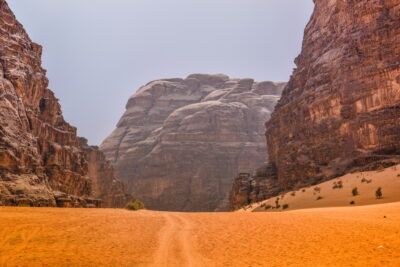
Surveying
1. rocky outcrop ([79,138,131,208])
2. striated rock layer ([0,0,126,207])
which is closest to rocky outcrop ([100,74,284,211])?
rocky outcrop ([79,138,131,208])

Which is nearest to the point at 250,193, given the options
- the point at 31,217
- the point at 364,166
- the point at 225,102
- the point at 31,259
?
the point at 364,166

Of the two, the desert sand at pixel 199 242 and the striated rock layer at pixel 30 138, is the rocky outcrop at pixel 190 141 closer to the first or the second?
the striated rock layer at pixel 30 138

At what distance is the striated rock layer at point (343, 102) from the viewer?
39656mm

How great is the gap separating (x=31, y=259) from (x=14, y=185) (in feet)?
71.3

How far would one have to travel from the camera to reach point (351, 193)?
28.7 metres

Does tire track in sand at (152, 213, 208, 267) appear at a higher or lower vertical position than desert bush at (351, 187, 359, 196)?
lower

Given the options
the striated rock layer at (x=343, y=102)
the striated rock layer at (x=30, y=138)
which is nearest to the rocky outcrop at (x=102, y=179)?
the striated rock layer at (x=30, y=138)

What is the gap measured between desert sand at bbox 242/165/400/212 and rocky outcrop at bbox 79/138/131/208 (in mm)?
43300

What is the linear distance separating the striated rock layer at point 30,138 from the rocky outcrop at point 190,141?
54.2 metres

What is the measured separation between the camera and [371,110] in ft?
134

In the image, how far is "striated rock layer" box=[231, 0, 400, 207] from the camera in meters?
39.7

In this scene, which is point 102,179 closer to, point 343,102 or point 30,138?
point 30,138

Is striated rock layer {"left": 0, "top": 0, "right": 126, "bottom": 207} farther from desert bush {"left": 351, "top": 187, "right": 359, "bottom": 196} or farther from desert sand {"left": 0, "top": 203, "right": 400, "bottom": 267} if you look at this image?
desert bush {"left": 351, "top": 187, "right": 359, "bottom": 196}

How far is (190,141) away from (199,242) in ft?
324
